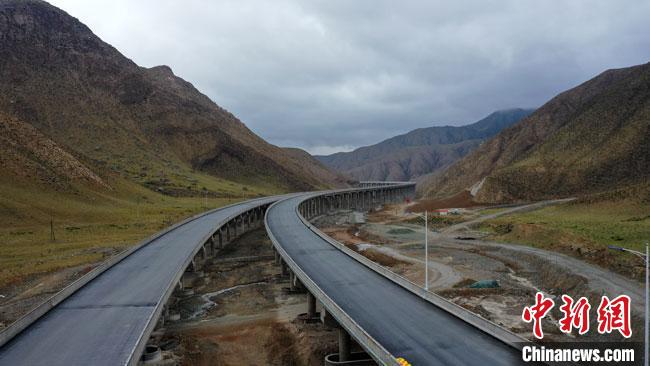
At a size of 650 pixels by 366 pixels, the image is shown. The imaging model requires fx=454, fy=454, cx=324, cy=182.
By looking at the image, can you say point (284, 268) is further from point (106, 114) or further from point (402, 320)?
point (106, 114)

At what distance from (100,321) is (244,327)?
11.5m

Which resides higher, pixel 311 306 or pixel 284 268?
pixel 284 268

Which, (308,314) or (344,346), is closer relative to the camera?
(344,346)

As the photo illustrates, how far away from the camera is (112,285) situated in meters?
30.2

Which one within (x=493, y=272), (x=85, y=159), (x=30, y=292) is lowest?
(x=493, y=272)

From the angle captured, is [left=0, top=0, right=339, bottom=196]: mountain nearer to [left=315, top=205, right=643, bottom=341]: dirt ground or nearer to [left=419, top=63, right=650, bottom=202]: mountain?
[left=315, top=205, right=643, bottom=341]: dirt ground

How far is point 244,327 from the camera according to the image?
32438 mm

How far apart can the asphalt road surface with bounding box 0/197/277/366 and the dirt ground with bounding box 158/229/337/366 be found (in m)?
3.51

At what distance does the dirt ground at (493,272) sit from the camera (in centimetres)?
3373

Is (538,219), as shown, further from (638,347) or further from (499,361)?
(499,361)

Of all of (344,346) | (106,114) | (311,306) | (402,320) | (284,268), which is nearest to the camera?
(402,320)

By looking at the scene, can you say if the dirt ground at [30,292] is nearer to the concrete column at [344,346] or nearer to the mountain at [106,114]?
the concrete column at [344,346]

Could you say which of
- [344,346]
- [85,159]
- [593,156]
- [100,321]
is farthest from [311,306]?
[593,156]

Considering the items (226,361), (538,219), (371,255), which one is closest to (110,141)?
(371,255)
